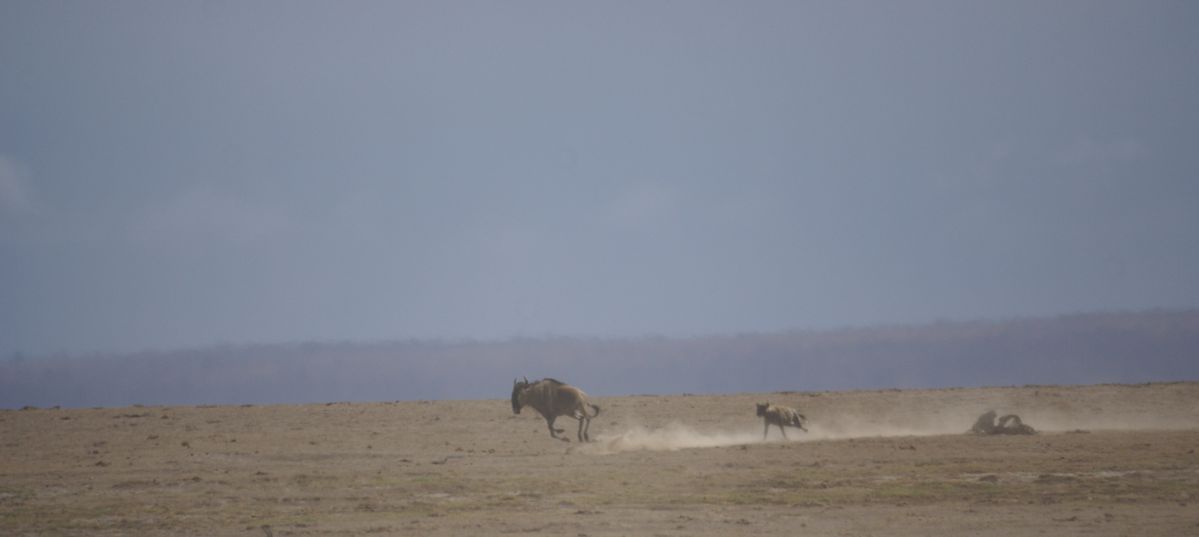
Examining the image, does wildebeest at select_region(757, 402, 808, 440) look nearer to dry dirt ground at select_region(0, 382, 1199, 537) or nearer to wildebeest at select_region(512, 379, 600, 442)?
dry dirt ground at select_region(0, 382, 1199, 537)

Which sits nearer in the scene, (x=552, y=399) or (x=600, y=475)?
(x=600, y=475)

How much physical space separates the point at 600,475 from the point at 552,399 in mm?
10785

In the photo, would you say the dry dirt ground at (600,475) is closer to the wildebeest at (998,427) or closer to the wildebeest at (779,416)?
the wildebeest at (779,416)

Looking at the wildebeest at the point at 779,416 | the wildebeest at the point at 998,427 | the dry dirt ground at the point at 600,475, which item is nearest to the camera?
the dry dirt ground at the point at 600,475

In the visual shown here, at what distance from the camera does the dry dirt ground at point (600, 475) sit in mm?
18188

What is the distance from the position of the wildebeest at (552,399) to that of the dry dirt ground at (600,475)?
1.05 meters

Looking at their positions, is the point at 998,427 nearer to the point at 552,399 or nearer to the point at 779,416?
the point at 779,416

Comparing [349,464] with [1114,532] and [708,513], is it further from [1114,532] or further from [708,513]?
[1114,532]

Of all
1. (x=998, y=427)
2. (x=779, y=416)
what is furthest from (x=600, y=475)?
(x=998, y=427)

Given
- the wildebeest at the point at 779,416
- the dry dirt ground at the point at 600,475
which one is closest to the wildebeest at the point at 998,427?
the dry dirt ground at the point at 600,475

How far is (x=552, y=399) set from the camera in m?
35.0

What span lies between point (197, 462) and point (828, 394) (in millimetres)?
31539

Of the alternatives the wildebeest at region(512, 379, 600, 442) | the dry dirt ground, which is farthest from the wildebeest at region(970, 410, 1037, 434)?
the wildebeest at region(512, 379, 600, 442)

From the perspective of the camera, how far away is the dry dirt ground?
18188 millimetres
